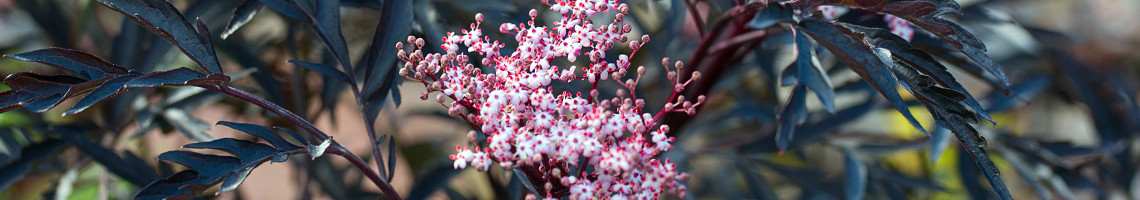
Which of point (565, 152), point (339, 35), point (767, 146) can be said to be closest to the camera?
point (565, 152)

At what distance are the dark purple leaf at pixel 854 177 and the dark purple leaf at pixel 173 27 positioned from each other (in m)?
0.56

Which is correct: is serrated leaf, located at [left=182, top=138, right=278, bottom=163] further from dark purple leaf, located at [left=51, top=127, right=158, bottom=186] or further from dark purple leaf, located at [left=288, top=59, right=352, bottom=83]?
dark purple leaf, located at [left=51, top=127, right=158, bottom=186]

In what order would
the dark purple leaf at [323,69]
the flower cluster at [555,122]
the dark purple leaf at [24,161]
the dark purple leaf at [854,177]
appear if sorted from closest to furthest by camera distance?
the flower cluster at [555,122], the dark purple leaf at [323,69], the dark purple leaf at [24,161], the dark purple leaf at [854,177]

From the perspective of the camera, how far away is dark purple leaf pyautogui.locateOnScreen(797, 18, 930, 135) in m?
0.48

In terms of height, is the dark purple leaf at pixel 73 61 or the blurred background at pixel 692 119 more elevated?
the dark purple leaf at pixel 73 61

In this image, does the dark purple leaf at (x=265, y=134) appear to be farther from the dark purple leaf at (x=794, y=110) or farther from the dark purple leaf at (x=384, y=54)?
the dark purple leaf at (x=794, y=110)

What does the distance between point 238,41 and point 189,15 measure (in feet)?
0.35

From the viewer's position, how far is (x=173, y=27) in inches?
18.5

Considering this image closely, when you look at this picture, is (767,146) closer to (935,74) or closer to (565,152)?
(935,74)

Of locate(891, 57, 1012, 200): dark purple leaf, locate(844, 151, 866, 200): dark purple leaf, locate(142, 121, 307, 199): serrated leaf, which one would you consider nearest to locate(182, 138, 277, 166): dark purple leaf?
locate(142, 121, 307, 199): serrated leaf

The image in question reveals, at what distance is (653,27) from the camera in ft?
3.93

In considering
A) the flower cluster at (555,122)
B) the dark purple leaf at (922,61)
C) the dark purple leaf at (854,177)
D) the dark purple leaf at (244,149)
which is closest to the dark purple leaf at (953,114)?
the dark purple leaf at (922,61)

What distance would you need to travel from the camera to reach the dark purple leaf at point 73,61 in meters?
0.44

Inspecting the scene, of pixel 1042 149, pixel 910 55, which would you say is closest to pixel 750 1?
pixel 910 55
